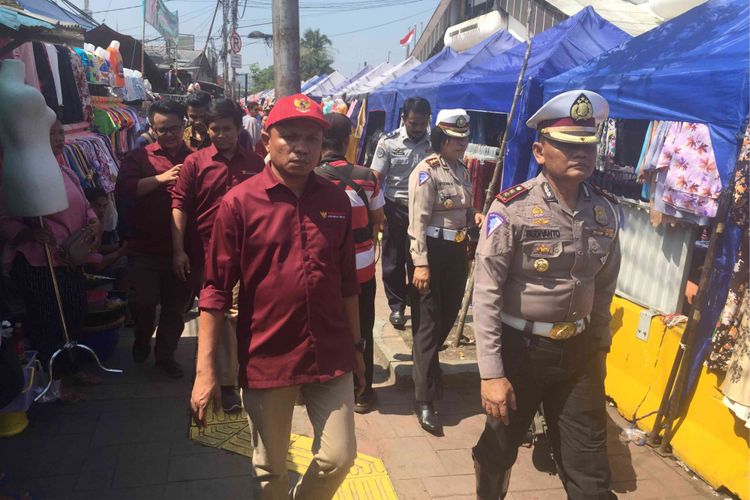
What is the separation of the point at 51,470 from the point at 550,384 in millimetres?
2751

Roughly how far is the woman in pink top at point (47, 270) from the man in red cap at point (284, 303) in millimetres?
2046

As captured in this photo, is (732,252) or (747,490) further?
(732,252)

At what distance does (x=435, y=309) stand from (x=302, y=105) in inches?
78.5

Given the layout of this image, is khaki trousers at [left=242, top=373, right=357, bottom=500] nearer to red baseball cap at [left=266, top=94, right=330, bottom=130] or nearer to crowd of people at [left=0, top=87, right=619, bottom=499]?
A: crowd of people at [left=0, top=87, right=619, bottom=499]

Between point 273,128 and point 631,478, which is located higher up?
point 273,128

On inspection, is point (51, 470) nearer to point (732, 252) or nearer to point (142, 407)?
point (142, 407)

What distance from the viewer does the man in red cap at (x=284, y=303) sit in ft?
7.23

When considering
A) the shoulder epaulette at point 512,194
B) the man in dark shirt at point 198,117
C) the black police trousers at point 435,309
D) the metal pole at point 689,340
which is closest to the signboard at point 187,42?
the man in dark shirt at point 198,117

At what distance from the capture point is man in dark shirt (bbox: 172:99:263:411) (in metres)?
3.72

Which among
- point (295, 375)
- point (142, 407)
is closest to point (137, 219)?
point (142, 407)

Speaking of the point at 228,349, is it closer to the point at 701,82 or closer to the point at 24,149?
the point at 24,149

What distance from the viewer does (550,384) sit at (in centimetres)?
248

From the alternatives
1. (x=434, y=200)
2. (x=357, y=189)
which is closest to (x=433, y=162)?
(x=434, y=200)

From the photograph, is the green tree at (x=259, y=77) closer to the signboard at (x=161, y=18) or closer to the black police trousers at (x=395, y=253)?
the signboard at (x=161, y=18)
